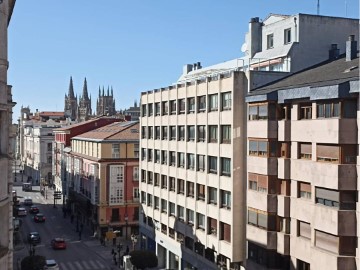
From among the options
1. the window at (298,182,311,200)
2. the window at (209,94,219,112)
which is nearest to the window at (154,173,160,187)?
the window at (209,94,219,112)

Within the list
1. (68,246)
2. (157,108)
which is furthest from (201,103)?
(68,246)

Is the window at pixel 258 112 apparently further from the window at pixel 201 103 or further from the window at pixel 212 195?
the window at pixel 212 195

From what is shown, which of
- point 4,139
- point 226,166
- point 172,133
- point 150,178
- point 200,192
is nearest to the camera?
point 4,139

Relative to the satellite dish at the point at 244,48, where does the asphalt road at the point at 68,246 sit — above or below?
below

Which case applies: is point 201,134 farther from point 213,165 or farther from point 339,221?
point 339,221

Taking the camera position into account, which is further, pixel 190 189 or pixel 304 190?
pixel 190 189

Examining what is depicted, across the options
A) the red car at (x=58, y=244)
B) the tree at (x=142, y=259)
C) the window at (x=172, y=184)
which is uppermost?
the window at (x=172, y=184)

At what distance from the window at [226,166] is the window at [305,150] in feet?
27.9

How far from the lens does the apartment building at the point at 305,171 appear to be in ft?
91.6

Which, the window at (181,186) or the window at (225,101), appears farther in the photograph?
the window at (181,186)

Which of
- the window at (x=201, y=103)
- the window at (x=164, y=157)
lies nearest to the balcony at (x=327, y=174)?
the window at (x=201, y=103)

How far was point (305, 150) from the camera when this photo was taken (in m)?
31.3

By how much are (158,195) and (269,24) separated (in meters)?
21.7

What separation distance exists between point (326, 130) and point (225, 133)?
12.0 m
